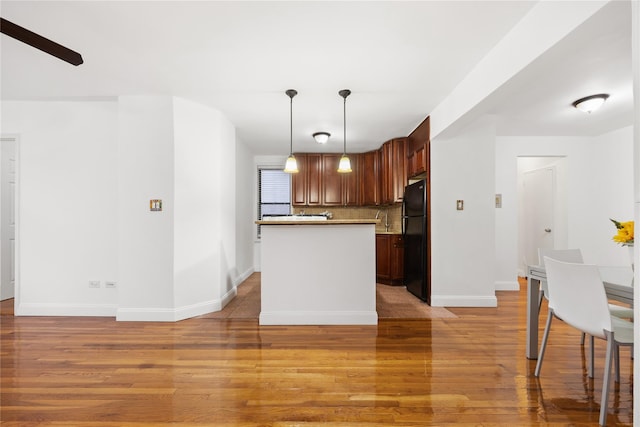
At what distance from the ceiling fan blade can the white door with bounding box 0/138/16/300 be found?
11.0 ft

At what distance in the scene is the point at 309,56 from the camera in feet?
8.79

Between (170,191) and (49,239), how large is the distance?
1665mm

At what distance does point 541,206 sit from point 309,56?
17.7 ft

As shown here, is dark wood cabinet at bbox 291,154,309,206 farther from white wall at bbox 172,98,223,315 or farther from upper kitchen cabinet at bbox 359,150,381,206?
white wall at bbox 172,98,223,315

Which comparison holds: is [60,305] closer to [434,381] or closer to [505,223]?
[434,381]

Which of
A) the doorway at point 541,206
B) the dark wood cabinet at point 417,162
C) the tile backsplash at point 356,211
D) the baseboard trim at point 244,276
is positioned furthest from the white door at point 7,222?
the doorway at point 541,206

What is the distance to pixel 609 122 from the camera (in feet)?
14.6

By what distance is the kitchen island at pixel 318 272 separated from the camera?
3.45m

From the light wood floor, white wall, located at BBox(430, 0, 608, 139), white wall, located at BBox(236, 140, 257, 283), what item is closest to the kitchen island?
the light wood floor

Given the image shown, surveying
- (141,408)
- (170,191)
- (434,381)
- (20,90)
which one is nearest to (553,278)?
(434,381)

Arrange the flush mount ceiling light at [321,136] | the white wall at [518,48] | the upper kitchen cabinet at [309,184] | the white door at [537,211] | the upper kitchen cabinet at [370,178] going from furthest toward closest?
the upper kitchen cabinet at [309,184]
the upper kitchen cabinet at [370,178]
the white door at [537,211]
the flush mount ceiling light at [321,136]
the white wall at [518,48]

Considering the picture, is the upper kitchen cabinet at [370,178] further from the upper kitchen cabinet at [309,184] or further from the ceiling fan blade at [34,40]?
the ceiling fan blade at [34,40]

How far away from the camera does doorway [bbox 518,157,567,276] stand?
17.6 ft

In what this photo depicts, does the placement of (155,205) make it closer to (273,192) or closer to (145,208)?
(145,208)
